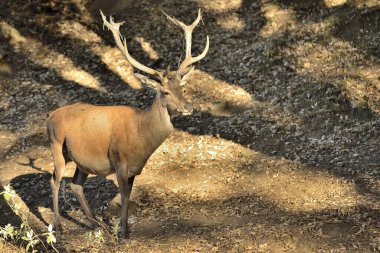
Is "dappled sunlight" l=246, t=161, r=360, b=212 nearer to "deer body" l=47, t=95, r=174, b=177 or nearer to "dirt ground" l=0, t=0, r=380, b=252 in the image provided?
"dirt ground" l=0, t=0, r=380, b=252

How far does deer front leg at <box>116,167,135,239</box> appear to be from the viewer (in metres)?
9.84

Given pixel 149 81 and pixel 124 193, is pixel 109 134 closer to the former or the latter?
pixel 124 193

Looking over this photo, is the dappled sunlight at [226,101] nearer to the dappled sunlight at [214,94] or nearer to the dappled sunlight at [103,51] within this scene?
the dappled sunlight at [214,94]

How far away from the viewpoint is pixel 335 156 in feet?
39.8

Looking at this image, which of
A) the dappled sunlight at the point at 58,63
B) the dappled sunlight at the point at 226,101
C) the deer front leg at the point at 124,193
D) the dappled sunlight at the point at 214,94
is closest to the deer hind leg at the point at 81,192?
the deer front leg at the point at 124,193

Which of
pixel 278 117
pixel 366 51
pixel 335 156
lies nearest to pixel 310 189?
pixel 335 156

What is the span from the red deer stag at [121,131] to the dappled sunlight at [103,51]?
6.46m

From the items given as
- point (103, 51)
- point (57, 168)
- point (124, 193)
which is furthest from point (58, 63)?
point (124, 193)

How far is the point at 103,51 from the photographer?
18.5 meters

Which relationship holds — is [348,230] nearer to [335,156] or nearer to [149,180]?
[335,156]

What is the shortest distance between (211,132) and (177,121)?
1208 millimetres

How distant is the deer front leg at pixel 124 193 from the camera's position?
32.3 ft

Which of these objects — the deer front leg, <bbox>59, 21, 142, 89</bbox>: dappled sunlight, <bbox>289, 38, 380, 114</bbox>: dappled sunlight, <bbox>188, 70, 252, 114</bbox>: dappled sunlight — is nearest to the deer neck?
the deer front leg

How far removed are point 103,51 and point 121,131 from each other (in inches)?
356
